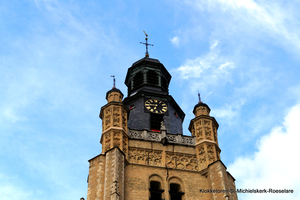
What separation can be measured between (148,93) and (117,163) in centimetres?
1014

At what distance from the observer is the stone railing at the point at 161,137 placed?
104 ft

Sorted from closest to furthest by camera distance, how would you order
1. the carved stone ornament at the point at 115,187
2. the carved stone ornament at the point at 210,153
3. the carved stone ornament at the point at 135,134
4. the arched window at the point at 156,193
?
the carved stone ornament at the point at 115,187 → the arched window at the point at 156,193 → the carved stone ornament at the point at 210,153 → the carved stone ornament at the point at 135,134

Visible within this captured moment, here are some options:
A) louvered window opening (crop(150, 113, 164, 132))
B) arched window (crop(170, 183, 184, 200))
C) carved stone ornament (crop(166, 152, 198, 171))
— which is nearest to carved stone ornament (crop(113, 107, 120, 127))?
louvered window opening (crop(150, 113, 164, 132))

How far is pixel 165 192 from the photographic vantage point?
2838cm

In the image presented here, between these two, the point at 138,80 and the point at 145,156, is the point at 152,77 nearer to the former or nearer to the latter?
the point at 138,80

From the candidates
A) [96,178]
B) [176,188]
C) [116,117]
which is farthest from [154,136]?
[96,178]

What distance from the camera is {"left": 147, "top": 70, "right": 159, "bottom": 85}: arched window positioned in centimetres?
4020

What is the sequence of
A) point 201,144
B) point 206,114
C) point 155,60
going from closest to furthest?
point 201,144
point 206,114
point 155,60

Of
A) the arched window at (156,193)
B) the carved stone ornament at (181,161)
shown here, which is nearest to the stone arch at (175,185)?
the arched window at (156,193)

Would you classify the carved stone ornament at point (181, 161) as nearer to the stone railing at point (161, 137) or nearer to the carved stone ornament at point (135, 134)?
the stone railing at point (161, 137)

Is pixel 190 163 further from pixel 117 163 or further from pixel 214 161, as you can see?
pixel 117 163

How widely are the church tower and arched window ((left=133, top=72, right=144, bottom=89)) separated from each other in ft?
11.0

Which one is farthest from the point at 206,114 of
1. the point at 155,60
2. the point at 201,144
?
the point at 155,60

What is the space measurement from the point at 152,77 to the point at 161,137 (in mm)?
9771
